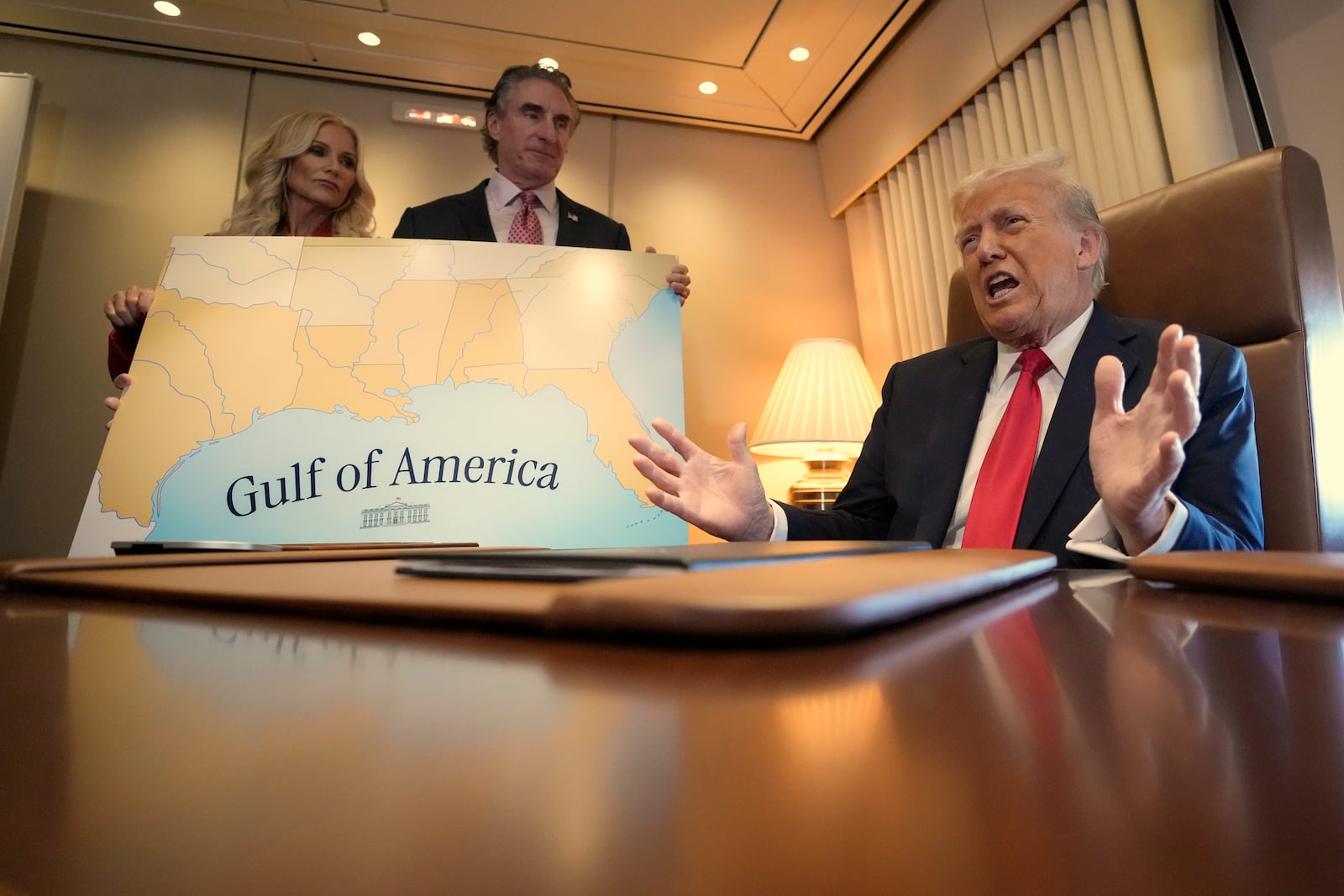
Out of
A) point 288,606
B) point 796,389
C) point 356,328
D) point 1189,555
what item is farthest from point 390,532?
point 796,389

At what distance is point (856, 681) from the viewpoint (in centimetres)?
16

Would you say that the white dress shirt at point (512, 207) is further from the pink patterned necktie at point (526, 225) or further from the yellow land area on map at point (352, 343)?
the yellow land area on map at point (352, 343)

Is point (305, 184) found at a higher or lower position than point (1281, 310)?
higher

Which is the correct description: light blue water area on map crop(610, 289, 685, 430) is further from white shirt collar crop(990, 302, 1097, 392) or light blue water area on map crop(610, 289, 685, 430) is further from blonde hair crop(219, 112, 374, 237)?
blonde hair crop(219, 112, 374, 237)

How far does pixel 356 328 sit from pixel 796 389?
4.29 ft

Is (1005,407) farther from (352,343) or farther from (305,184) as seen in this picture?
(305,184)

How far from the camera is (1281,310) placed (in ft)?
2.86

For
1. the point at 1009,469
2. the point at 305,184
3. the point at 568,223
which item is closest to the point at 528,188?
the point at 568,223

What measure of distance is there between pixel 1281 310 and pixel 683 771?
43.6 inches

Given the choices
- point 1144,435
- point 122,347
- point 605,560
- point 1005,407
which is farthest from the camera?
point 122,347

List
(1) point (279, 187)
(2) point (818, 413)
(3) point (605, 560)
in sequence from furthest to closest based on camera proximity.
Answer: (2) point (818, 413)
(1) point (279, 187)
(3) point (605, 560)

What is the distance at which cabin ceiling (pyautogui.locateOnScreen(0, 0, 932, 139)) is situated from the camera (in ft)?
7.05

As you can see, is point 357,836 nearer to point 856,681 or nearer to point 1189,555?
point 856,681

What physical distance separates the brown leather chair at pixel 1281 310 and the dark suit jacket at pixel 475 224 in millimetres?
1277
